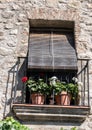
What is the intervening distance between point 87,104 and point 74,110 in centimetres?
38

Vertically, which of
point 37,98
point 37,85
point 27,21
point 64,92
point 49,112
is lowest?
point 49,112

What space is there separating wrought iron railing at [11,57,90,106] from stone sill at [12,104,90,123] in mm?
260

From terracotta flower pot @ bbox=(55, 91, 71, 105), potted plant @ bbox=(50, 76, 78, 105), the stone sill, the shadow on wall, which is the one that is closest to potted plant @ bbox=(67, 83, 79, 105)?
potted plant @ bbox=(50, 76, 78, 105)

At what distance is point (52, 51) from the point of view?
23.4 feet

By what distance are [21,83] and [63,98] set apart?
0.79 metres

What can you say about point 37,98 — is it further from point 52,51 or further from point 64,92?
point 52,51

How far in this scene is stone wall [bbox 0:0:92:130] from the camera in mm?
7035

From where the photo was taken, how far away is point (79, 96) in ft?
21.9

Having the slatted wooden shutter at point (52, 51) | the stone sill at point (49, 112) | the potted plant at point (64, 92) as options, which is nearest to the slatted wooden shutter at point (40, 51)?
the slatted wooden shutter at point (52, 51)

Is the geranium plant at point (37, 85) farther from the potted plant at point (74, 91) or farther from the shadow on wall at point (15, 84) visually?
the potted plant at point (74, 91)

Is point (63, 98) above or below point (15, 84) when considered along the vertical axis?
below

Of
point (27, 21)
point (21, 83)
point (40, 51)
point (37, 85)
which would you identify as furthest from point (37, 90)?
point (27, 21)

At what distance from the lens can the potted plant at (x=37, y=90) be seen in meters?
6.52

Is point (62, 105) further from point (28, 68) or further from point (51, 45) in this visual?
point (51, 45)
